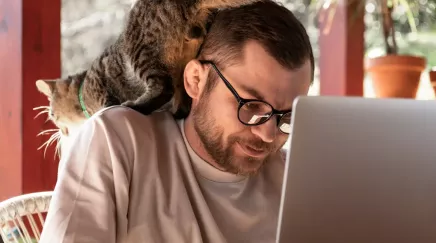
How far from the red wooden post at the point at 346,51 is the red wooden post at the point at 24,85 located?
1163 millimetres

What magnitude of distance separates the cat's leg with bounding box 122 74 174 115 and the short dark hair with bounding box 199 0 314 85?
189 millimetres

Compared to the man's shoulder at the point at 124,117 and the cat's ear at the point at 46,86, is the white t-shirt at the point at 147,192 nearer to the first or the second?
the man's shoulder at the point at 124,117

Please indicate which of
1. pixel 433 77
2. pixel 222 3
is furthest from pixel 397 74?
pixel 222 3

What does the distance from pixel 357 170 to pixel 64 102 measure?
43.6 inches

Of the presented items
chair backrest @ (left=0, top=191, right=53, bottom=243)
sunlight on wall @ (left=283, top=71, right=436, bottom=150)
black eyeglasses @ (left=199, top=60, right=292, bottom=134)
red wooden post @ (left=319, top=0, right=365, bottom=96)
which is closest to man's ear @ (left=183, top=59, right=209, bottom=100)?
black eyeglasses @ (left=199, top=60, right=292, bottom=134)

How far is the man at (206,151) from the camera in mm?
1014

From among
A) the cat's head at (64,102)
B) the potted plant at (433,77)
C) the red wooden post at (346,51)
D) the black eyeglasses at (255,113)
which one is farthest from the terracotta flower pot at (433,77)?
the cat's head at (64,102)

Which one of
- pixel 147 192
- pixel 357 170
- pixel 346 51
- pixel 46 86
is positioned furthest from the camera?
pixel 346 51

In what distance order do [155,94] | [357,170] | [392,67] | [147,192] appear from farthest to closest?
[392,67], [155,94], [147,192], [357,170]

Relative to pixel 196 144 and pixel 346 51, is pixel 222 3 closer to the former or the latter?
pixel 196 144

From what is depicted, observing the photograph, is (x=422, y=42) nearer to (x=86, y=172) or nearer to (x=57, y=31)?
(x=57, y=31)

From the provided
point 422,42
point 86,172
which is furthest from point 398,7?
point 86,172

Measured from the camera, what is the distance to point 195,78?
3.95ft

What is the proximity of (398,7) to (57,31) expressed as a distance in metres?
1.40
